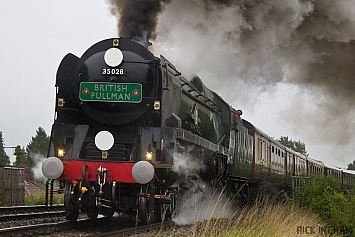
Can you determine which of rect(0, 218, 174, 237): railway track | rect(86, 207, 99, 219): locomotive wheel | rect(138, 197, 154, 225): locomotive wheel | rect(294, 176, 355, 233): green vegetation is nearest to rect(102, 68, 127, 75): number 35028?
rect(138, 197, 154, 225): locomotive wheel

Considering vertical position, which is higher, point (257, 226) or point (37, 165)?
point (37, 165)

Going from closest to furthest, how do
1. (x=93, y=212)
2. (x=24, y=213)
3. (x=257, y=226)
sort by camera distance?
(x=93, y=212) < (x=257, y=226) < (x=24, y=213)

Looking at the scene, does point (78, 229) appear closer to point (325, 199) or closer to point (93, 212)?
point (93, 212)

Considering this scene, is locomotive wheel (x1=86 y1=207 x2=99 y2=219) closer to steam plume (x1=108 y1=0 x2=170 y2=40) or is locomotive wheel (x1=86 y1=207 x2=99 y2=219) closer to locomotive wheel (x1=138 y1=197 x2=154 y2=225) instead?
locomotive wheel (x1=138 y1=197 x2=154 y2=225)

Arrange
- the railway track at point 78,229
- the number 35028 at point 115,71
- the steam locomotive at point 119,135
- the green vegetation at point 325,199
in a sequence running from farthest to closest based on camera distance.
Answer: the green vegetation at point 325,199 < the number 35028 at point 115,71 < the steam locomotive at point 119,135 < the railway track at point 78,229

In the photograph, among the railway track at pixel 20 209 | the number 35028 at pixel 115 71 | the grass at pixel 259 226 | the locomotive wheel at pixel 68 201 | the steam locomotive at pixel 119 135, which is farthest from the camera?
the railway track at pixel 20 209

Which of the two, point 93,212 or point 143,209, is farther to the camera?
point 93,212

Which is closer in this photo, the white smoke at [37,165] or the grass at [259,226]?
the grass at [259,226]

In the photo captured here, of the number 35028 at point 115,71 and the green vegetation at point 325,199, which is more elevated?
the number 35028 at point 115,71

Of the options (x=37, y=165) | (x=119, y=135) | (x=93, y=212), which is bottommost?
(x=93, y=212)

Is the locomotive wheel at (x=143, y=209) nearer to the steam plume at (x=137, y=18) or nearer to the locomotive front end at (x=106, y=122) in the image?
the locomotive front end at (x=106, y=122)

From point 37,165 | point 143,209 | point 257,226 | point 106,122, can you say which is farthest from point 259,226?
point 37,165

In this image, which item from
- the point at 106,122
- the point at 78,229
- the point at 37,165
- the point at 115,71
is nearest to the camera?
the point at 78,229

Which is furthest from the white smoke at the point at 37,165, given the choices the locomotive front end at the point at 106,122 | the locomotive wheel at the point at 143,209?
the locomotive wheel at the point at 143,209
